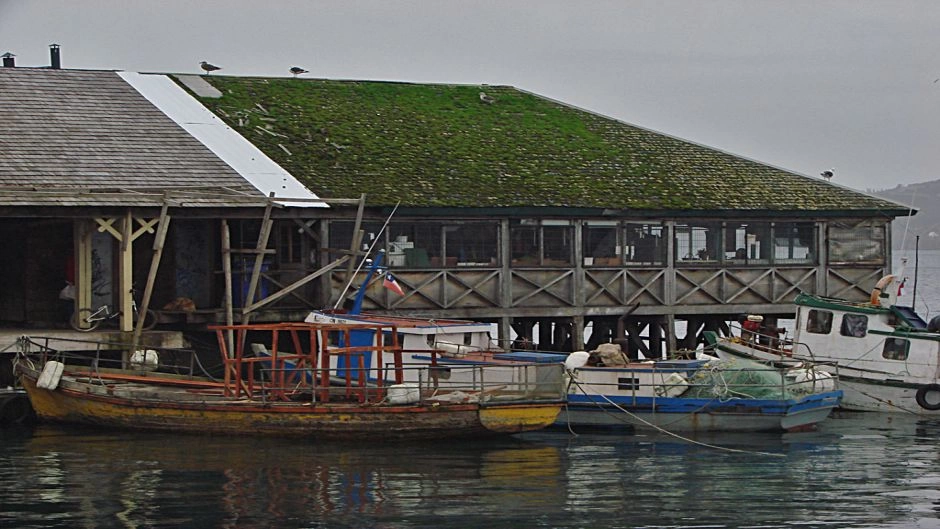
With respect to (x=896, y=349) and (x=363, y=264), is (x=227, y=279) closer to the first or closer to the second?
(x=363, y=264)

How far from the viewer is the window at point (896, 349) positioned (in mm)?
30844

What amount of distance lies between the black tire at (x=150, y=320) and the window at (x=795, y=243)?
48.5ft

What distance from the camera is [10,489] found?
21.2 meters

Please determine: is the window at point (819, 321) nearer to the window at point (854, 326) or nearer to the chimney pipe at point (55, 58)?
the window at point (854, 326)

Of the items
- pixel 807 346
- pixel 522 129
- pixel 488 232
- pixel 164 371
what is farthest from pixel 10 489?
pixel 522 129

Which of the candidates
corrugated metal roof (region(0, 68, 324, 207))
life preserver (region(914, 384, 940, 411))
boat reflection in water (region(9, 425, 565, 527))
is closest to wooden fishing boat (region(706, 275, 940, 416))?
life preserver (region(914, 384, 940, 411))

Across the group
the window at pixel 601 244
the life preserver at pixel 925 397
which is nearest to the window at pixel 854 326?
the life preserver at pixel 925 397

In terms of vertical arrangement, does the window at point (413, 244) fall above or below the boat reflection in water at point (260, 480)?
above

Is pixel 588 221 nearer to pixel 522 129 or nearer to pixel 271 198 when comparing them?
pixel 522 129

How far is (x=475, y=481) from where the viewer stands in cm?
2216

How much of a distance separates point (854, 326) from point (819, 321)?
0.80 m

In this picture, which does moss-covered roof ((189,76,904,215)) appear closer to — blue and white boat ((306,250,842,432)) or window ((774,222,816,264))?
window ((774,222,816,264))

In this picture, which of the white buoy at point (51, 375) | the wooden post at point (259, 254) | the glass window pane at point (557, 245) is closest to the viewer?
the white buoy at point (51, 375)

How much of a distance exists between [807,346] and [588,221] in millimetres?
5801
